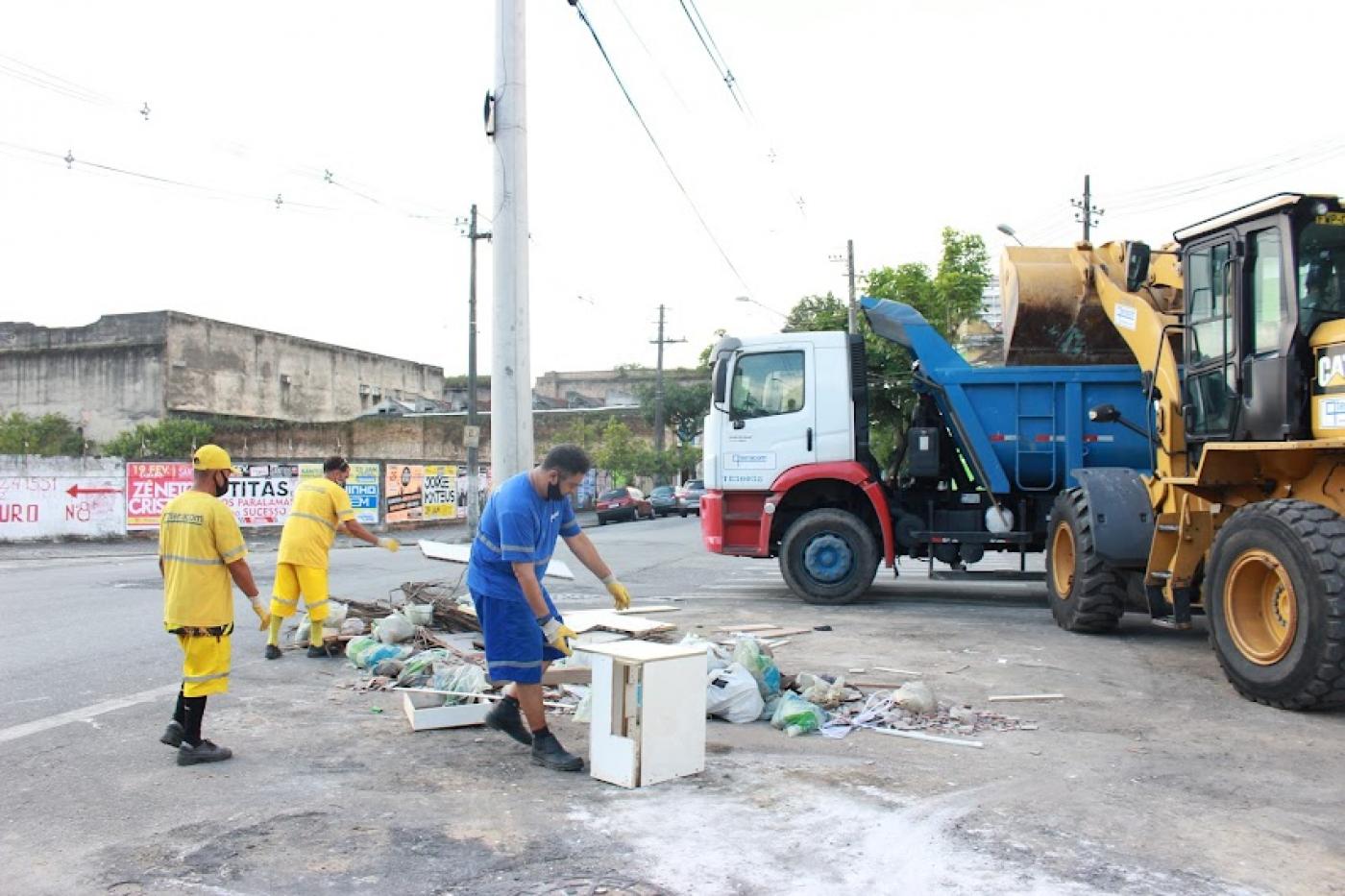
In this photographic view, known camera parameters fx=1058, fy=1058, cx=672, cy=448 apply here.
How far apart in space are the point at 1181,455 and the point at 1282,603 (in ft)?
6.80

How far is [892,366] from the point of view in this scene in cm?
1784

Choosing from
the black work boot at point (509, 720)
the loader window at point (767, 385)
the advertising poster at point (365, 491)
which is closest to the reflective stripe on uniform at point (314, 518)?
the black work boot at point (509, 720)

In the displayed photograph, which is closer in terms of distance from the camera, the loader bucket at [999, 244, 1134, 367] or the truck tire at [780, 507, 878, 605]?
the loader bucket at [999, 244, 1134, 367]

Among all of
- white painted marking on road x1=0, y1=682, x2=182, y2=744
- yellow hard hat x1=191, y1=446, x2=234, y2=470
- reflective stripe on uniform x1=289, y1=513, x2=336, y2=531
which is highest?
yellow hard hat x1=191, y1=446, x2=234, y2=470

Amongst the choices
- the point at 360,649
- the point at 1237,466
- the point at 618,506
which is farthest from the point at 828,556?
the point at 618,506

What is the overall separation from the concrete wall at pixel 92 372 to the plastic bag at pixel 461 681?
4190 cm

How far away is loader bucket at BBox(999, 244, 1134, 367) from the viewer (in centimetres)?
1100

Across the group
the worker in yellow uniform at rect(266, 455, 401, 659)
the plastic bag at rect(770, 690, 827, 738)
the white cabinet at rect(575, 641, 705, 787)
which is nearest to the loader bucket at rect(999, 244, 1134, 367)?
the plastic bag at rect(770, 690, 827, 738)

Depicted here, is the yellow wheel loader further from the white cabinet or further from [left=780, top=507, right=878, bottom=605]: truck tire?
the white cabinet

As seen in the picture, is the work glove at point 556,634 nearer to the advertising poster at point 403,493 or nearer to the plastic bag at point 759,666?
the plastic bag at point 759,666

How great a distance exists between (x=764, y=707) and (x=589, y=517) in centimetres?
3645

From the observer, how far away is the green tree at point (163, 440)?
3953 centimetres

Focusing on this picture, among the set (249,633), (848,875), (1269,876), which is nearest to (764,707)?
(848,875)

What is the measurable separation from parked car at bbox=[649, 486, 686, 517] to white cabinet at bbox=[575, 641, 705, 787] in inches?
1427
